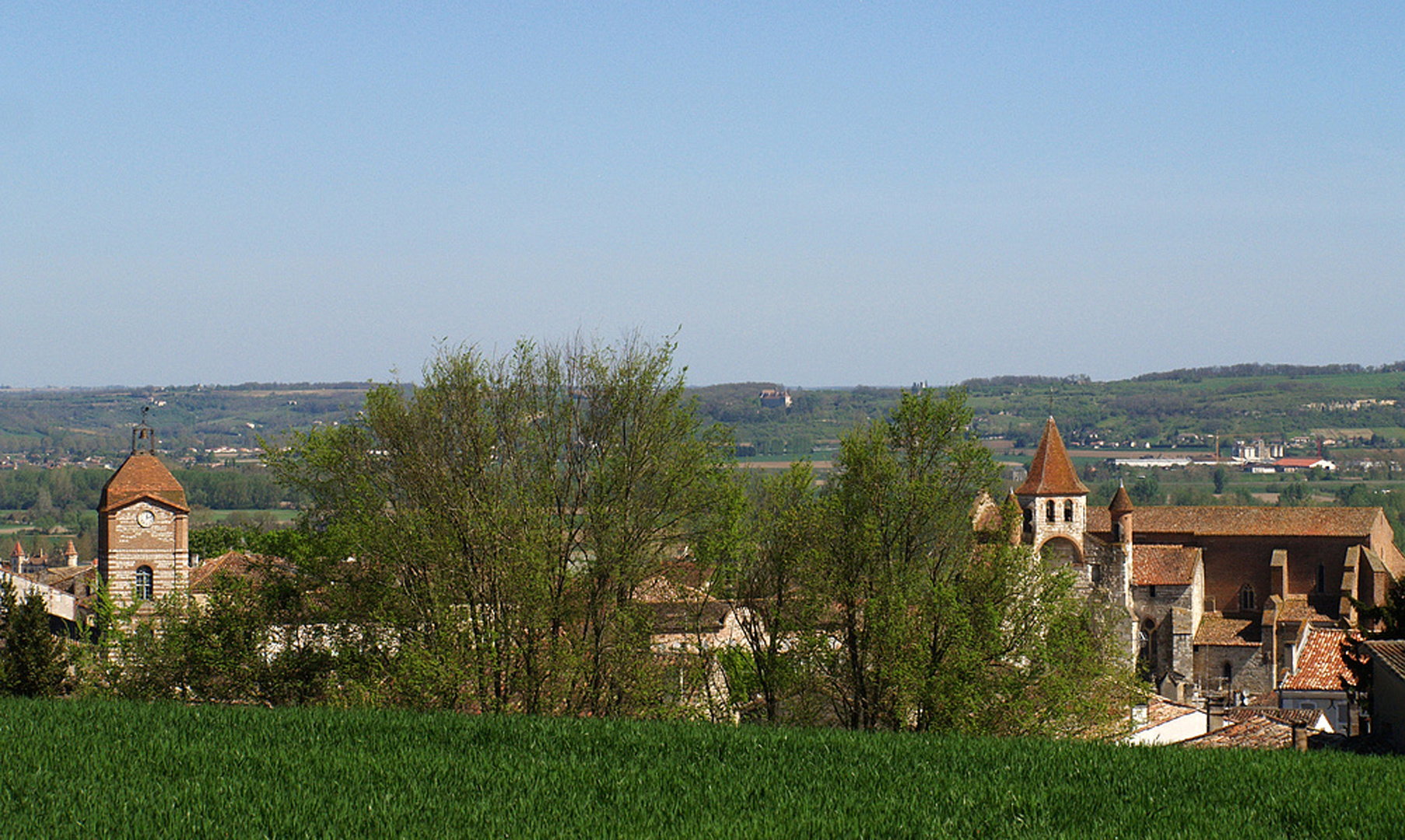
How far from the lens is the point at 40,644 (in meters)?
34.8

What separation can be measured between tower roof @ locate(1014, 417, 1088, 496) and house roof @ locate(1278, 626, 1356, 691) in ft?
35.6

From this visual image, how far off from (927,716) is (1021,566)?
366 centimetres

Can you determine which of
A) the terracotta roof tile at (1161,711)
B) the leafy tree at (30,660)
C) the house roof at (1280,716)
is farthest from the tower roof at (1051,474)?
the leafy tree at (30,660)

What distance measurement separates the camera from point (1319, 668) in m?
55.0

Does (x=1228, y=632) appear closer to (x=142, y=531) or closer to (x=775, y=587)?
(x=775, y=587)

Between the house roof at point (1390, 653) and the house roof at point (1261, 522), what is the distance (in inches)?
1370

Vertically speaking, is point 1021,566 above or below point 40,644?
above

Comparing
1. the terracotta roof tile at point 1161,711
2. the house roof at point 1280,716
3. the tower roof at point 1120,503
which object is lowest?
the house roof at point 1280,716

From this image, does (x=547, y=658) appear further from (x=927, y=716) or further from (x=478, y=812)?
(x=478, y=812)

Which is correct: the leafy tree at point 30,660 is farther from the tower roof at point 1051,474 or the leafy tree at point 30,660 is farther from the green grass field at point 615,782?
the tower roof at point 1051,474

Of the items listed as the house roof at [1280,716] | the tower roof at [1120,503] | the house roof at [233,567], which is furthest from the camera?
the tower roof at [1120,503]

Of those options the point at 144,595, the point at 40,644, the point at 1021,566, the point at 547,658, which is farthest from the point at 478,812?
the point at 144,595

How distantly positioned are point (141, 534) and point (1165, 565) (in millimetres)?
43365

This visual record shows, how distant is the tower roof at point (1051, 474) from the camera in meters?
57.2
